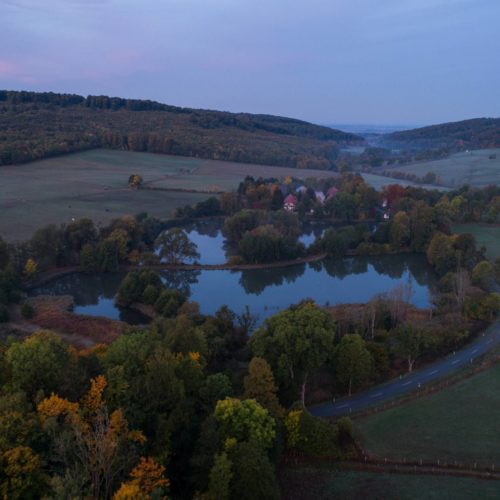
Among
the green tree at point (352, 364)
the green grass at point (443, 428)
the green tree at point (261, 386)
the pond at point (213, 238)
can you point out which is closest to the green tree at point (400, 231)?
the pond at point (213, 238)

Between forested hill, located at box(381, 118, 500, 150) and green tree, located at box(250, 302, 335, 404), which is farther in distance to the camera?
forested hill, located at box(381, 118, 500, 150)

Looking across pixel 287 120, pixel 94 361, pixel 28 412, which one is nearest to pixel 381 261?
pixel 94 361

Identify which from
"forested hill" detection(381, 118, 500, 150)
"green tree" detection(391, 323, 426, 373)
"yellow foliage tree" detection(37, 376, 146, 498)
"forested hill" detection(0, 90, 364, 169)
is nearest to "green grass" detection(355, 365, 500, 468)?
"green tree" detection(391, 323, 426, 373)

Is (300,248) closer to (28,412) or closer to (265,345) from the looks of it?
(265,345)

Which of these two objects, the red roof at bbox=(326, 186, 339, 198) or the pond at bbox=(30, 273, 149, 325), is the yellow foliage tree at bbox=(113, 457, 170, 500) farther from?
the red roof at bbox=(326, 186, 339, 198)

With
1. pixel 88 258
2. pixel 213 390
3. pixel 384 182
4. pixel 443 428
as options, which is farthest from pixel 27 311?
pixel 384 182

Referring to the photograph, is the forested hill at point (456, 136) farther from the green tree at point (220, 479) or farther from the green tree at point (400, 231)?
the green tree at point (220, 479)
